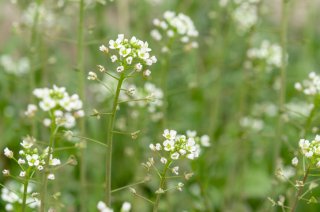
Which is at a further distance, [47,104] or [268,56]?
[268,56]

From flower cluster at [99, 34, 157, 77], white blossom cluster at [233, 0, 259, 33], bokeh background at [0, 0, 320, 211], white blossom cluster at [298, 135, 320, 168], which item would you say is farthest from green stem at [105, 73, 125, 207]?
→ white blossom cluster at [233, 0, 259, 33]

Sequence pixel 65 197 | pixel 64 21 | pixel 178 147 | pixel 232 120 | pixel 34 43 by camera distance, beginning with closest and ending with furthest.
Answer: pixel 178 147 → pixel 34 43 → pixel 65 197 → pixel 232 120 → pixel 64 21

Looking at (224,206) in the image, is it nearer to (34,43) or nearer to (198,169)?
(198,169)

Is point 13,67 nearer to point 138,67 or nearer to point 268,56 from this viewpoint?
point 268,56

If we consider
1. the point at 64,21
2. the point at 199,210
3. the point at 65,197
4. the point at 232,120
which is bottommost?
the point at 199,210

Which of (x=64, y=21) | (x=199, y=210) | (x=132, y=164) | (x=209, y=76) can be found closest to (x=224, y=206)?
Result: (x=199, y=210)

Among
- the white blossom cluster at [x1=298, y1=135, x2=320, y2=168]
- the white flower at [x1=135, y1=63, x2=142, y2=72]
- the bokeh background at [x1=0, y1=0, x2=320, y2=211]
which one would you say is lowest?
the white blossom cluster at [x1=298, y1=135, x2=320, y2=168]

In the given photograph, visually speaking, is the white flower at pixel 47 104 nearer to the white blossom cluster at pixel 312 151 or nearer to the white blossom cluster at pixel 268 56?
the white blossom cluster at pixel 312 151

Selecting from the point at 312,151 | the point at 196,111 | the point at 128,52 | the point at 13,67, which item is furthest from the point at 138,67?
the point at 13,67

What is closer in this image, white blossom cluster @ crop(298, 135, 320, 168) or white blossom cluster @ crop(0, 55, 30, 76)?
white blossom cluster @ crop(298, 135, 320, 168)

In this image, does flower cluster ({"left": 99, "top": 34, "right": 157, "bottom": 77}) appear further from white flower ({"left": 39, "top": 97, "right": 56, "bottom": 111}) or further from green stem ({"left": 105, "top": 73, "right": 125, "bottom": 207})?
white flower ({"left": 39, "top": 97, "right": 56, "bottom": 111})

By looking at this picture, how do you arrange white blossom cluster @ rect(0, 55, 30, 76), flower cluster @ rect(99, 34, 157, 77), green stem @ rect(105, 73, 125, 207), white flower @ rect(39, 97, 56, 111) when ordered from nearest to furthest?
white flower @ rect(39, 97, 56, 111) < flower cluster @ rect(99, 34, 157, 77) < green stem @ rect(105, 73, 125, 207) < white blossom cluster @ rect(0, 55, 30, 76)
